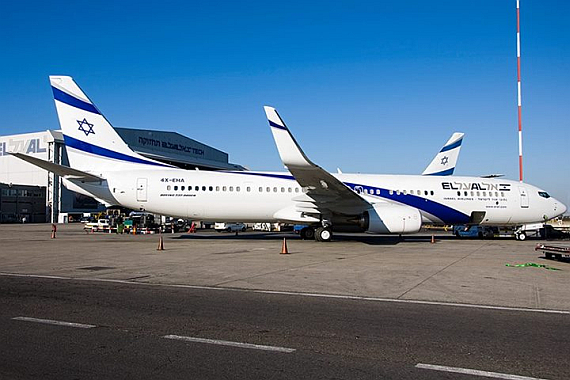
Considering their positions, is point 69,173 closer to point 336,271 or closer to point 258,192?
point 258,192

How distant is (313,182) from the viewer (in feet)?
69.6

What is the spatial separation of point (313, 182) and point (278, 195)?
3.28 metres

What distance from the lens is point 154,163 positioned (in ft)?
80.9

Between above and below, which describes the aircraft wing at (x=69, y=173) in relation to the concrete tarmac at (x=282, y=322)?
above

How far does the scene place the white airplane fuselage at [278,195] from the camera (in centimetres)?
2312

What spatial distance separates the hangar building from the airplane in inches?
1859

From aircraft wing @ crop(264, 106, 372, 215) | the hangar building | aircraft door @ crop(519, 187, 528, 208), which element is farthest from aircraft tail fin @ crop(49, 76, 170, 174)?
the hangar building

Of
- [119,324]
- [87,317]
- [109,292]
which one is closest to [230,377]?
[119,324]

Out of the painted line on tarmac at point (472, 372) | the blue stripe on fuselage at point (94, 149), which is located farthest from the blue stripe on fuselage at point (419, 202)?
the painted line on tarmac at point (472, 372)

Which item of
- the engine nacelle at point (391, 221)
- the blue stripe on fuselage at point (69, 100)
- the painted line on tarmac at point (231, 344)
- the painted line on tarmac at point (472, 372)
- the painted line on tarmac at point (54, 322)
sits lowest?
the painted line on tarmac at point (472, 372)

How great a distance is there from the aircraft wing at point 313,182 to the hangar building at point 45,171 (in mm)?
52099

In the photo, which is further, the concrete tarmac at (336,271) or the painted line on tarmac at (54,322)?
the concrete tarmac at (336,271)

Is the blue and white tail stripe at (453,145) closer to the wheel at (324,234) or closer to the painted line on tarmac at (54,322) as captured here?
the wheel at (324,234)

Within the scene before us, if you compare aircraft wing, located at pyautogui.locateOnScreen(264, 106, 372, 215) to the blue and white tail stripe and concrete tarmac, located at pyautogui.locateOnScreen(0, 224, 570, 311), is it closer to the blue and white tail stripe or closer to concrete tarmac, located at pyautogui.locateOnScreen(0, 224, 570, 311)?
concrete tarmac, located at pyautogui.locateOnScreen(0, 224, 570, 311)
